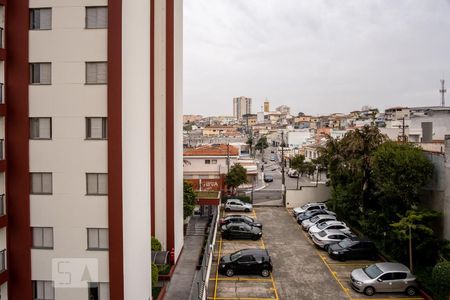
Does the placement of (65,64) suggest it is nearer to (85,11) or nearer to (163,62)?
(85,11)

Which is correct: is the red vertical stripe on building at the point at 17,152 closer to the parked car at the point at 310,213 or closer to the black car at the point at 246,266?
the black car at the point at 246,266

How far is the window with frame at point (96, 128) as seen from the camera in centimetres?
1412

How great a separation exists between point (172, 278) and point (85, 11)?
13929mm

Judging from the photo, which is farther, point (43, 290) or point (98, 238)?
point (43, 290)

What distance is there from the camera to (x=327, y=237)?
2667 cm

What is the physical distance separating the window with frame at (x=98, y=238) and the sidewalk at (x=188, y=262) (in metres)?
6.48

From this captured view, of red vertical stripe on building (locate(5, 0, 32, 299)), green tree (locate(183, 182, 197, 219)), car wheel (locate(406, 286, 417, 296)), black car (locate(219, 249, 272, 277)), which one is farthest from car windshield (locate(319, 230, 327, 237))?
red vertical stripe on building (locate(5, 0, 32, 299))

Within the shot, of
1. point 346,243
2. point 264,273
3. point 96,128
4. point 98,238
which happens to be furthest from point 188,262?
point 96,128

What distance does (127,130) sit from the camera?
1459cm

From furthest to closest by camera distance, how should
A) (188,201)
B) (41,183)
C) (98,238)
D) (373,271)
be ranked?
(188,201), (373,271), (41,183), (98,238)

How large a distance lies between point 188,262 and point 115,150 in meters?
12.5

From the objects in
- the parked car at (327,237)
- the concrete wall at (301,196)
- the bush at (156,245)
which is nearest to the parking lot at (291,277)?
the parked car at (327,237)

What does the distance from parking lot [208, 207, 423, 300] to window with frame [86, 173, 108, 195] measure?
8129 mm

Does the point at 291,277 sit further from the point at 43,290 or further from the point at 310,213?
the point at 310,213
